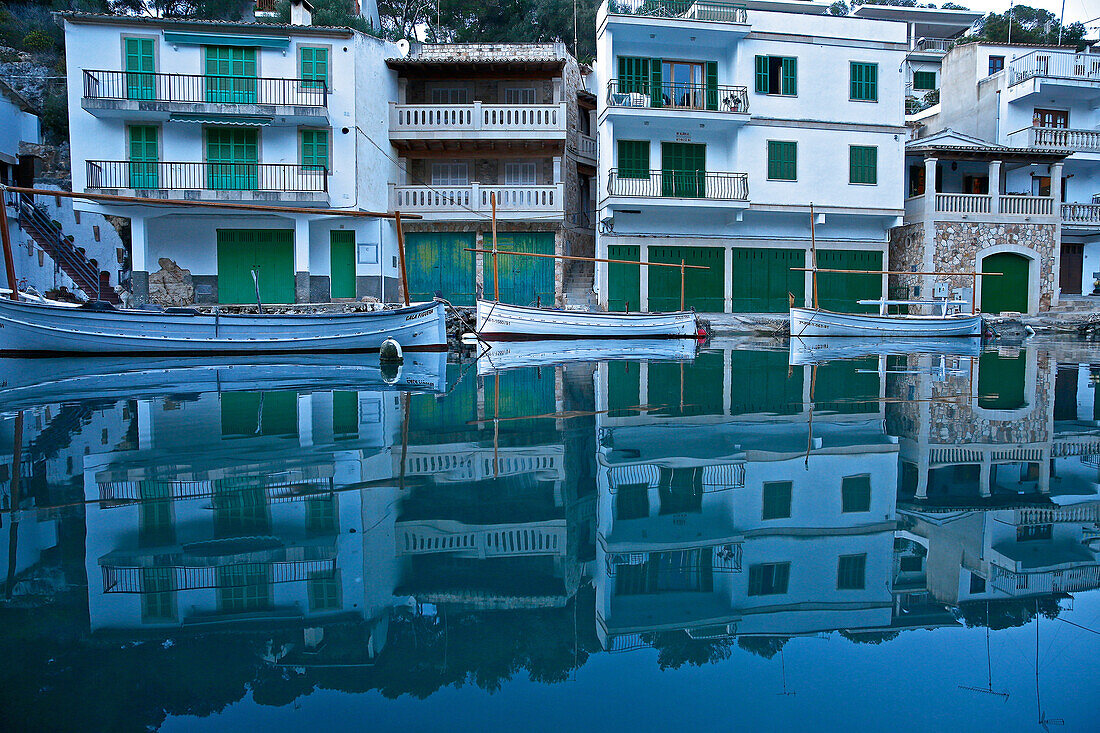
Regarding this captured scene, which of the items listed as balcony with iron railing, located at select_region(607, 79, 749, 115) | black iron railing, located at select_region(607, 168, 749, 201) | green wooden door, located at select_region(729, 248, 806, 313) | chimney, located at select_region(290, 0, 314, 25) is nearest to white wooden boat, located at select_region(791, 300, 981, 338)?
green wooden door, located at select_region(729, 248, 806, 313)

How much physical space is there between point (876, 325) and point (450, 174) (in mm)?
15030

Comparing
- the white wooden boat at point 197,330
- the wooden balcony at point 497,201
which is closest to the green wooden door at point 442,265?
the wooden balcony at point 497,201

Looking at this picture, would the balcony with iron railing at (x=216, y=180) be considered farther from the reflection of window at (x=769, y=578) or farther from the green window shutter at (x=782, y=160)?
the reflection of window at (x=769, y=578)

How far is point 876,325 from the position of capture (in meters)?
24.1

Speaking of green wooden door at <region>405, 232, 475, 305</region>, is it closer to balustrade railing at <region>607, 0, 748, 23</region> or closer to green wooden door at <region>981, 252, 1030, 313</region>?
balustrade railing at <region>607, 0, 748, 23</region>

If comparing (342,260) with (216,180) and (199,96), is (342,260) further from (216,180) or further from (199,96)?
(199,96)

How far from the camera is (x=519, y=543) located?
154 inches

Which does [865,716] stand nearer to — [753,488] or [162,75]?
[753,488]

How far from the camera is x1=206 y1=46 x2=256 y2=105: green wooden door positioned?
23.2 m

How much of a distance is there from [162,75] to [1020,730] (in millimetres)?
25782

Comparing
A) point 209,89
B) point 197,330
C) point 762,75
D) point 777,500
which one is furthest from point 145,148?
point 777,500

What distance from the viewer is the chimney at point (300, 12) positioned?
81.4 ft

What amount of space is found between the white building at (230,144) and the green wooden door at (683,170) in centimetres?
961

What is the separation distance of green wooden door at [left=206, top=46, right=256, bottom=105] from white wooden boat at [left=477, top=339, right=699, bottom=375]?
11191 mm
